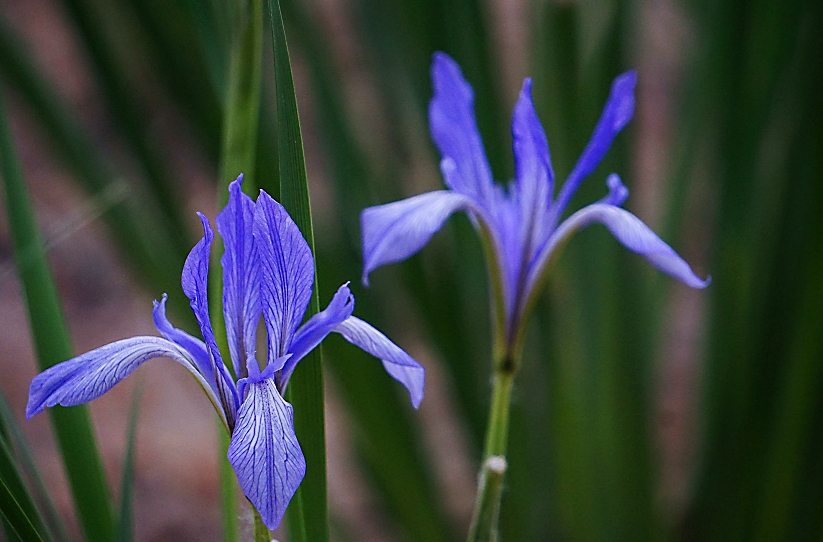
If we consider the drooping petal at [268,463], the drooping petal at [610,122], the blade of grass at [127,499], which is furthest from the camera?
the drooping petal at [610,122]

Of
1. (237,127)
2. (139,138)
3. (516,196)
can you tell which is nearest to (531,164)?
(516,196)

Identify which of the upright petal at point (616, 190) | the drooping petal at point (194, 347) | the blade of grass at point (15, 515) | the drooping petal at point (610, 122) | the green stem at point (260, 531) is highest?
the drooping petal at point (610, 122)

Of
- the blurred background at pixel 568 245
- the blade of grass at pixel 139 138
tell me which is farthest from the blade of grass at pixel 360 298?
the blade of grass at pixel 139 138

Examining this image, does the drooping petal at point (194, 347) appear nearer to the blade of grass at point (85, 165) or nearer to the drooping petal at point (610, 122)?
the drooping petal at point (610, 122)

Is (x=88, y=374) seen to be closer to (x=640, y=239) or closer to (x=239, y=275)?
(x=239, y=275)

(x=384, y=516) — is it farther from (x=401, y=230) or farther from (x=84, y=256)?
(x=84, y=256)

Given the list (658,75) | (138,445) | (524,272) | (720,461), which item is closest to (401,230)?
(524,272)
